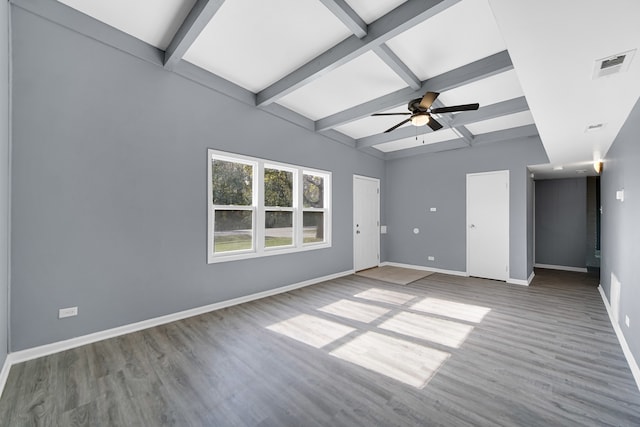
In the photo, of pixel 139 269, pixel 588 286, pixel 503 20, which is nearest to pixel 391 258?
pixel 588 286

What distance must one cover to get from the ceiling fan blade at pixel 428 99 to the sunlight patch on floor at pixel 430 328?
2596mm

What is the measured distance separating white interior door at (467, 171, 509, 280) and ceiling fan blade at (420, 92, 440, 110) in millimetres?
3378

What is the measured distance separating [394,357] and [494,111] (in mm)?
3874

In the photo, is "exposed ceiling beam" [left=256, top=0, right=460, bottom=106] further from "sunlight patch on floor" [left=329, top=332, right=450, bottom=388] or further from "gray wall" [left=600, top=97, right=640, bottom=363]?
"sunlight patch on floor" [left=329, top=332, right=450, bottom=388]

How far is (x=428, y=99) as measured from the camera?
299 centimetres

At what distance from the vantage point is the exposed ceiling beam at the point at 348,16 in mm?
2236

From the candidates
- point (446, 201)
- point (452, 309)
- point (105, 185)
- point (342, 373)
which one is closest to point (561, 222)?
point (446, 201)

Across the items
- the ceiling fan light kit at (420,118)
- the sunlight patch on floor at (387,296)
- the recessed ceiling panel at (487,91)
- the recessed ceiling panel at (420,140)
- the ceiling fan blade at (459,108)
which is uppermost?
the recessed ceiling panel at (487,91)

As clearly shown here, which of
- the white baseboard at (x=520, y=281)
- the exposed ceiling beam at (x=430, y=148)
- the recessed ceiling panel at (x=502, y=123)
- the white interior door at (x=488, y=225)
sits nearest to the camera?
the recessed ceiling panel at (x=502, y=123)

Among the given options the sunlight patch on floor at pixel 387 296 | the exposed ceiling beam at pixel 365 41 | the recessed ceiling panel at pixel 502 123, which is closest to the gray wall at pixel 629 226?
the recessed ceiling panel at pixel 502 123

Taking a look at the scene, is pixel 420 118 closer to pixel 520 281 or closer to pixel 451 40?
pixel 451 40

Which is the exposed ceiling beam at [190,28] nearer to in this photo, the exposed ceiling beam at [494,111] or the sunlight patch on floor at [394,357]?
the sunlight patch on floor at [394,357]

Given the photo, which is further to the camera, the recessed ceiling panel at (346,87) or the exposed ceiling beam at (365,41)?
the recessed ceiling panel at (346,87)

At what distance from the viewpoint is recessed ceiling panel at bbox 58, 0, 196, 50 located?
2475 millimetres
